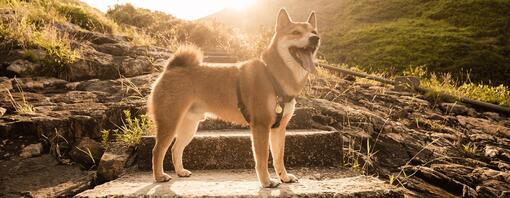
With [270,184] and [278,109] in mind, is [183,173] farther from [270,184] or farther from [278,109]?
[278,109]

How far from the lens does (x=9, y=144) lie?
3818mm

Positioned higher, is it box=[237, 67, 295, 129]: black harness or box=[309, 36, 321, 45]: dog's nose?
box=[309, 36, 321, 45]: dog's nose

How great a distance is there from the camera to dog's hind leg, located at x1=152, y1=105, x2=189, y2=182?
3408 mm

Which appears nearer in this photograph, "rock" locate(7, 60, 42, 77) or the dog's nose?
the dog's nose

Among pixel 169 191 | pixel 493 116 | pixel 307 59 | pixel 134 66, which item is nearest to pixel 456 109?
pixel 493 116

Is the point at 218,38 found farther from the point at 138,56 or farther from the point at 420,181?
the point at 420,181

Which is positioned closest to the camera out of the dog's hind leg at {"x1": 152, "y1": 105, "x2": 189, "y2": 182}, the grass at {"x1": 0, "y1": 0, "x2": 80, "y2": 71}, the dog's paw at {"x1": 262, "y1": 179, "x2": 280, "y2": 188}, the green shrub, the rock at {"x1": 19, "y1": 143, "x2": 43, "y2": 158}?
the dog's paw at {"x1": 262, "y1": 179, "x2": 280, "y2": 188}

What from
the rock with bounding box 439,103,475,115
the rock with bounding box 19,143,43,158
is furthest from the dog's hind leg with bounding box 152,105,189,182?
the rock with bounding box 439,103,475,115

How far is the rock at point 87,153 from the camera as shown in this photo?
388 centimetres

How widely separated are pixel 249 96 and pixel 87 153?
6.34 feet

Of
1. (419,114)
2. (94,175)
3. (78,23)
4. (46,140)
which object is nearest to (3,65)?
(46,140)

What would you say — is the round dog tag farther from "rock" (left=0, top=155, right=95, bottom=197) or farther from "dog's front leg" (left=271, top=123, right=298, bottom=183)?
"rock" (left=0, top=155, right=95, bottom=197)

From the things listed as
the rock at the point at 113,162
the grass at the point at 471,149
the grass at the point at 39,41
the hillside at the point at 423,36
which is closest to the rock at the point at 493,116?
the grass at the point at 471,149

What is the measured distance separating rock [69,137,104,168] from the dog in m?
0.90
